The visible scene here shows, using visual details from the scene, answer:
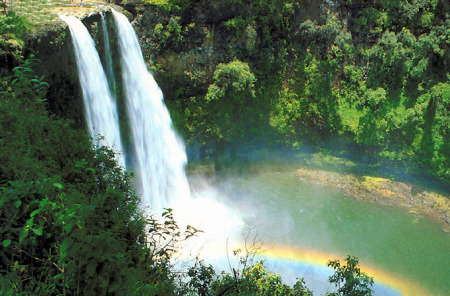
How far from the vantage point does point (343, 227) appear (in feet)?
42.9

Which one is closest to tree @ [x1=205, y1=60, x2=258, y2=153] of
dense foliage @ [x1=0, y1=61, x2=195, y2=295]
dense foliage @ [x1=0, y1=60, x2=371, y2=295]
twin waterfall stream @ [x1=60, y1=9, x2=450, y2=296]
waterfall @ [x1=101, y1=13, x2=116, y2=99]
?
twin waterfall stream @ [x1=60, y1=9, x2=450, y2=296]

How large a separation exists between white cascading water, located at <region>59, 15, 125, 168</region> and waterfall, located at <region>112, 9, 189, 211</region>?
1.51 m

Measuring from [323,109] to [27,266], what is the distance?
1578 centimetres

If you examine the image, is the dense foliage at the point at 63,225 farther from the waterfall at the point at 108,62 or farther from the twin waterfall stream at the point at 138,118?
the waterfall at the point at 108,62

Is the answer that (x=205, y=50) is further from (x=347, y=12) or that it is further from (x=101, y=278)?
(x=101, y=278)

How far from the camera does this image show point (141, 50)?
15.2m

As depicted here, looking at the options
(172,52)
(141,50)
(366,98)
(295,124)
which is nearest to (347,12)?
(366,98)

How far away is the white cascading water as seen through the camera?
11148 millimetres

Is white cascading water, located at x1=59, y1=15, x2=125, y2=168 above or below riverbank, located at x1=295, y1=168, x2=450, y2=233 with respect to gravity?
above

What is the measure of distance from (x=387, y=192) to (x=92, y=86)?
40.4 ft

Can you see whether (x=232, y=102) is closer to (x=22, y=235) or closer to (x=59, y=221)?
(x=59, y=221)

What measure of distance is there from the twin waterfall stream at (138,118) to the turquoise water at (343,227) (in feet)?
8.00

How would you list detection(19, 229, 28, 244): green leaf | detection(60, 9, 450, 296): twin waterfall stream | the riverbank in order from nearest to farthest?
detection(19, 229, 28, 244): green leaf
detection(60, 9, 450, 296): twin waterfall stream
the riverbank

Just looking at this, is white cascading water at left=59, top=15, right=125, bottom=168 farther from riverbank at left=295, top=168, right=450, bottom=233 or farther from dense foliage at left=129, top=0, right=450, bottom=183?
riverbank at left=295, top=168, right=450, bottom=233
